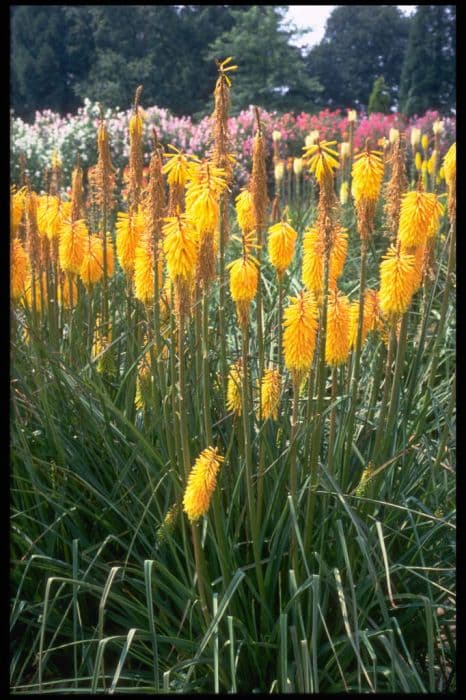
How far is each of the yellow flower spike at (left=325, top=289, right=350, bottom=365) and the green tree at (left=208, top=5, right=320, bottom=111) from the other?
18651mm

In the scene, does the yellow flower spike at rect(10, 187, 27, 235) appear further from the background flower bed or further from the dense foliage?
the dense foliage

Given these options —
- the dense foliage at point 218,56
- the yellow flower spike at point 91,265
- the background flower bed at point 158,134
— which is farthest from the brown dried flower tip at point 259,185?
the dense foliage at point 218,56

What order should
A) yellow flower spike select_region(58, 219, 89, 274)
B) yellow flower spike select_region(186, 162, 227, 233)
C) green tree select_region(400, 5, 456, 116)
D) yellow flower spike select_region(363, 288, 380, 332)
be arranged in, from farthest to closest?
green tree select_region(400, 5, 456, 116) < yellow flower spike select_region(58, 219, 89, 274) < yellow flower spike select_region(363, 288, 380, 332) < yellow flower spike select_region(186, 162, 227, 233)

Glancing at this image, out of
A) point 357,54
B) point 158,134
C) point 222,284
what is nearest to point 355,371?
point 222,284

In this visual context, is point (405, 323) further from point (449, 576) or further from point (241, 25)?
point (241, 25)

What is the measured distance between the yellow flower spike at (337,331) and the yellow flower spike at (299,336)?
0.18 meters

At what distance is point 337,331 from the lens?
2.09 metres

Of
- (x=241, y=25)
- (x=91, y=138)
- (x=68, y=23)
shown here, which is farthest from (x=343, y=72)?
(x=91, y=138)

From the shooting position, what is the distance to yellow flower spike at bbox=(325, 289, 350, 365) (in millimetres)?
2085

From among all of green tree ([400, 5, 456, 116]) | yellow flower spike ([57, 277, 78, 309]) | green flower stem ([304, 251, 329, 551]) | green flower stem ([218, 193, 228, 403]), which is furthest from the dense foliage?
green flower stem ([304, 251, 329, 551])

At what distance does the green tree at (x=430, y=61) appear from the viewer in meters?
19.2

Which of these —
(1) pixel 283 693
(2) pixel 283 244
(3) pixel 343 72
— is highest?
(3) pixel 343 72

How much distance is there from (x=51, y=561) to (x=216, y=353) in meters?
0.93

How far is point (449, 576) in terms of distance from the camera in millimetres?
2482
